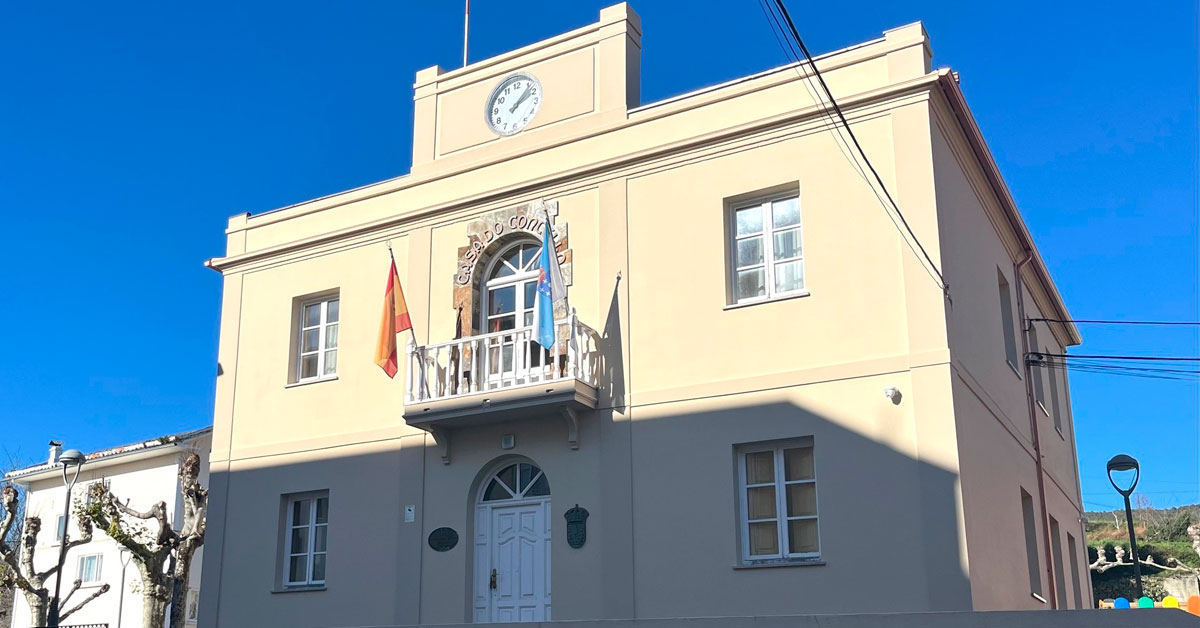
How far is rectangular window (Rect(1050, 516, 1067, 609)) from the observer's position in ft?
57.8

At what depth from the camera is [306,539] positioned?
17.0 meters

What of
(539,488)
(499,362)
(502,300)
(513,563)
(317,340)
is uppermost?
(502,300)

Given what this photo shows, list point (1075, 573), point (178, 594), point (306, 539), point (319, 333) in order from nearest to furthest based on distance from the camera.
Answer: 1. point (306, 539)
2. point (319, 333)
3. point (1075, 573)
4. point (178, 594)

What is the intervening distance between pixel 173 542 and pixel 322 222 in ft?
24.6

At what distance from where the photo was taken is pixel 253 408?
18000 millimetres

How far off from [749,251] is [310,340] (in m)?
7.33

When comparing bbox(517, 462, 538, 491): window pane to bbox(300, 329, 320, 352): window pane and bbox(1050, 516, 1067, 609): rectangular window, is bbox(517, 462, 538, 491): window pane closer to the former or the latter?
bbox(300, 329, 320, 352): window pane

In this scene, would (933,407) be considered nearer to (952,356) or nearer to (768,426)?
(952,356)

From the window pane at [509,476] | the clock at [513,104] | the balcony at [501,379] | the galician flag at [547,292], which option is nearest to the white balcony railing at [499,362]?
the balcony at [501,379]

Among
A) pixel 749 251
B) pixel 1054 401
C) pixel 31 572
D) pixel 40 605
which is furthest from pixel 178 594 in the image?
pixel 1054 401

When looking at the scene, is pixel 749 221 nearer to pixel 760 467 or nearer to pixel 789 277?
pixel 789 277


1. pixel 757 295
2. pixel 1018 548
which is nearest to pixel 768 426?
pixel 757 295

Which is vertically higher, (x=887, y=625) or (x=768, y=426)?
(x=768, y=426)

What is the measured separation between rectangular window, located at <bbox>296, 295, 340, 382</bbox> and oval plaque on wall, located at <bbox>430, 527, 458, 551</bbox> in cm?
337
